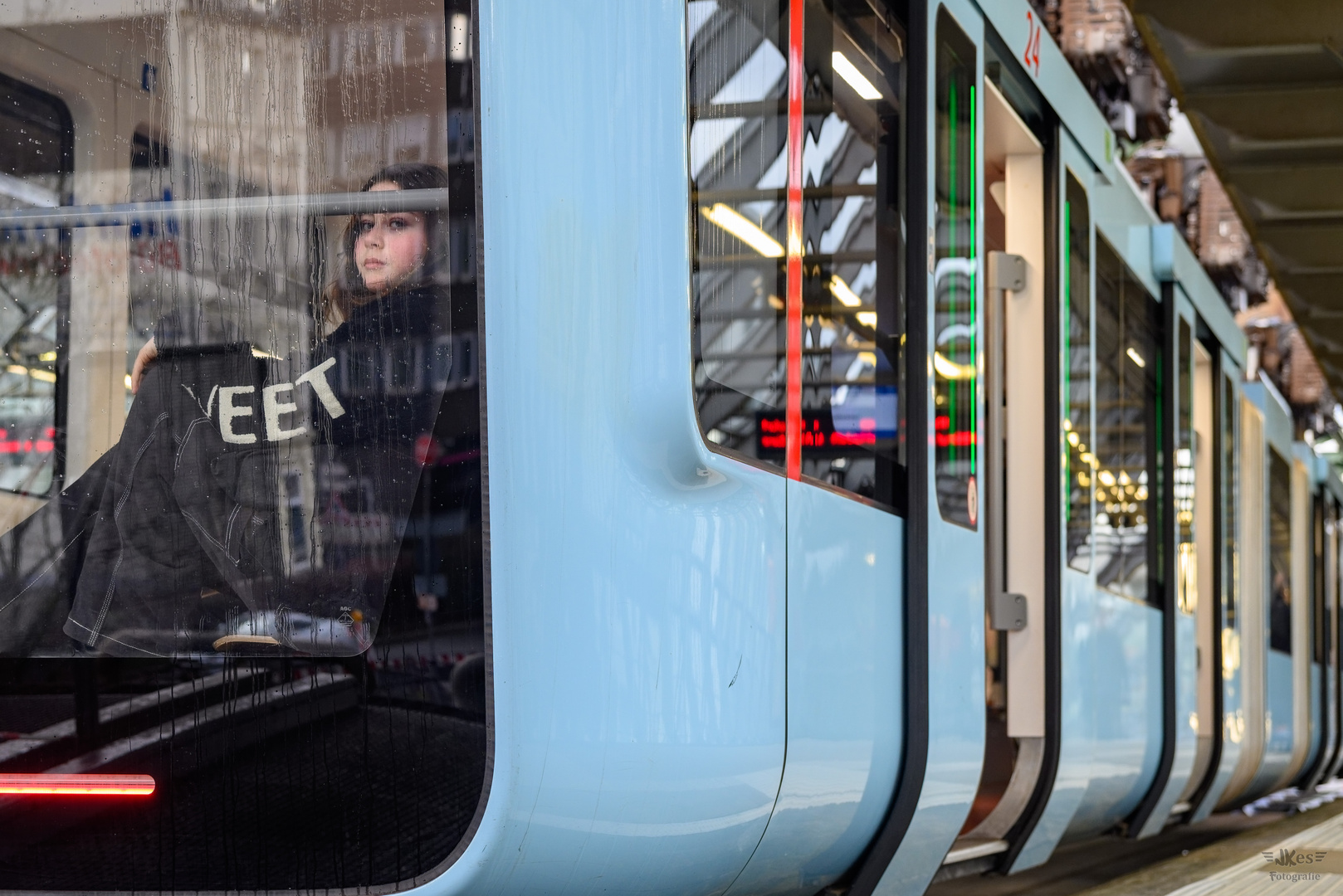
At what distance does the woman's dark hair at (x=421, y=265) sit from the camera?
206 centimetres

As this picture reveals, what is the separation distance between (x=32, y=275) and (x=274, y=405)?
0.38 m

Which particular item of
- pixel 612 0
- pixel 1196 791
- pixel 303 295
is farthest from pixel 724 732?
pixel 1196 791

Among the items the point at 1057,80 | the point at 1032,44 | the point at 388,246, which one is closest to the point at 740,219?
the point at 388,246

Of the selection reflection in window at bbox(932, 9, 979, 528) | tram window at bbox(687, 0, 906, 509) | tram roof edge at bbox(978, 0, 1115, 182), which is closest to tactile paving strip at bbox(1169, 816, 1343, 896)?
reflection in window at bbox(932, 9, 979, 528)

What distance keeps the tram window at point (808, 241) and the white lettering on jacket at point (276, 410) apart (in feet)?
1.79

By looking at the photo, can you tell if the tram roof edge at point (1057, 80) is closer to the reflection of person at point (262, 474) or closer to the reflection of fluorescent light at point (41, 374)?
the reflection of person at point (262, 474)

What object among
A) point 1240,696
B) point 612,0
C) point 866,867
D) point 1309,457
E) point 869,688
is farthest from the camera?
point 1309,457

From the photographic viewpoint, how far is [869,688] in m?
2.62

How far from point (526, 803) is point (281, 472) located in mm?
536

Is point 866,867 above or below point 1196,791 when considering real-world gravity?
above

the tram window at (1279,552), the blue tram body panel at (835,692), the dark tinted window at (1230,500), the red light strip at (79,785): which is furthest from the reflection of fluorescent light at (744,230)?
the tram window at (1279,552)

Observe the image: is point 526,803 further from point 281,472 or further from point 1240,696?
point 1240,696

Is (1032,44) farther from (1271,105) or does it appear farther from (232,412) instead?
(1271,105)

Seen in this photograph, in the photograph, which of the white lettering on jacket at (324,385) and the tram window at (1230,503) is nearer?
the white lettering on jacket at (324,385)
